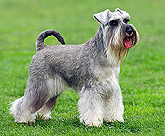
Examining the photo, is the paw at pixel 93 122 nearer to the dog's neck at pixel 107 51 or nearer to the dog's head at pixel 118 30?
the dog's neck at pixel 107 51

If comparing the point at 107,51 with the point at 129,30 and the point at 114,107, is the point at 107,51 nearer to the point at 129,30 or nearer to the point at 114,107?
the point at 129,30

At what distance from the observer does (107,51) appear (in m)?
5.48

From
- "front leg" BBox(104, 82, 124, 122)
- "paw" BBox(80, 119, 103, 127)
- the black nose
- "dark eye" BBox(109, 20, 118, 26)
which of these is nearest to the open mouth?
the black nose

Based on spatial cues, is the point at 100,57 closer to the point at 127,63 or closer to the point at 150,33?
the point at 127,63

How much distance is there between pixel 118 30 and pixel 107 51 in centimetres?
47

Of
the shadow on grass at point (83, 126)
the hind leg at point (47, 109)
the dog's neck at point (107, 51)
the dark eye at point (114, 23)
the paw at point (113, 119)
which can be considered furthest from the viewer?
the hind leg at point (47, 109)

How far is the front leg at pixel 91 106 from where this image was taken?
566cm

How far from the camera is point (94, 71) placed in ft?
18.6

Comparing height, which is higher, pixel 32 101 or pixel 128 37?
pixel 128 37

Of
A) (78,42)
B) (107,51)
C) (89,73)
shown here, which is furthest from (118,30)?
(78,42)

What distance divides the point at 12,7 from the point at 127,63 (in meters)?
19.2

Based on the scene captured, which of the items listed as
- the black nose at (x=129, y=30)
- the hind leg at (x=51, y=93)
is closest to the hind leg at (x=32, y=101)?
the hind leg at (x=51, y=93)

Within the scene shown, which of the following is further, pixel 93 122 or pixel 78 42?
pixel 78 42

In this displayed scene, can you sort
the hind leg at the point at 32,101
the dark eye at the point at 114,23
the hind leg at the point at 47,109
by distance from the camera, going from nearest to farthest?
the dark eye at the point at 114,23, the hind leg at the point at 32,101, the hind leg at the point at 47,109
